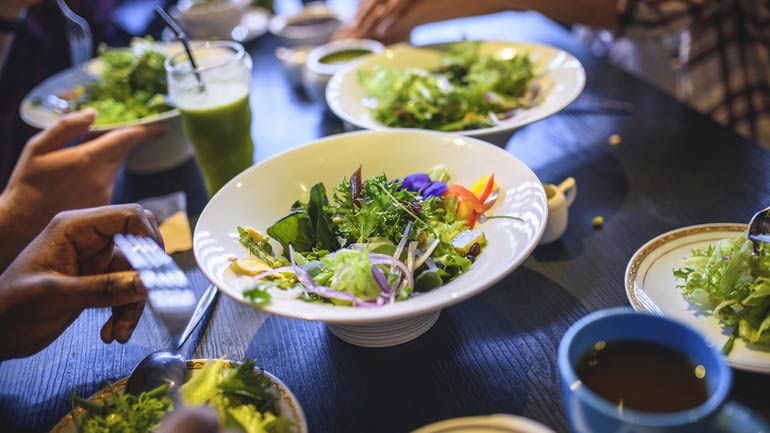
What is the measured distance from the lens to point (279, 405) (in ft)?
3.34

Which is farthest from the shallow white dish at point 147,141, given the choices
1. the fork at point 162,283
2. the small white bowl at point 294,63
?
the fork at point 162,283

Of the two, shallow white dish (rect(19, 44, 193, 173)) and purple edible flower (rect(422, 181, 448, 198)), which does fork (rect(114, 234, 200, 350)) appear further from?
shallow white dish (rect(19, 44, 193, 173))

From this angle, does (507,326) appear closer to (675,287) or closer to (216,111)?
(675,287)

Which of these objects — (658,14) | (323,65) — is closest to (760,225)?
(658,14)

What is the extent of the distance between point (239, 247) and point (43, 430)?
0.53 meters

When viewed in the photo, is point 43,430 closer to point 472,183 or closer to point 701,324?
point 472,183

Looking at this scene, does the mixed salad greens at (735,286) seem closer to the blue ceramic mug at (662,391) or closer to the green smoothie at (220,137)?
the blue ceramic mug at (662,391)

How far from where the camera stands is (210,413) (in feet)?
2.65

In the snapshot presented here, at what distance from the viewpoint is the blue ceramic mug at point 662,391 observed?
75cm

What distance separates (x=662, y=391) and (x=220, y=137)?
1.40 meters

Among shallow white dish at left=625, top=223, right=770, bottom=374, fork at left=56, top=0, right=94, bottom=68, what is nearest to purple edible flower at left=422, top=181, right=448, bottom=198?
shallow white dish at left=625, top=223, right=770, bottom=374

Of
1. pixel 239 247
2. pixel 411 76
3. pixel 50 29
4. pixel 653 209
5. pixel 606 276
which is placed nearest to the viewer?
pixel 239 247

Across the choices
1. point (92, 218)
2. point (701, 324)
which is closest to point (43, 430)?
point (92, 218)

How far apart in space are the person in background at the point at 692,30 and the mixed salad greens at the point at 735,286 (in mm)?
1545
